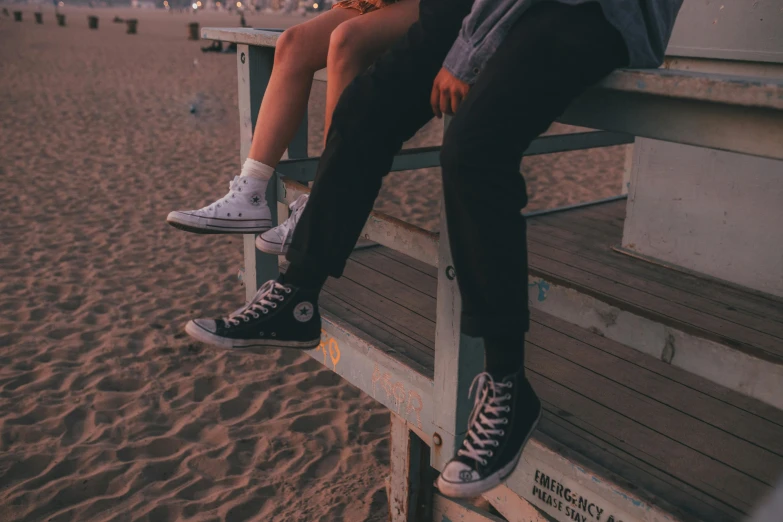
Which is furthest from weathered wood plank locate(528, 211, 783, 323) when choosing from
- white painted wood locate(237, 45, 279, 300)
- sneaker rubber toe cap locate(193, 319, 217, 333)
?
sneaker rubber toe cap locate(193, 319, 217, 333)

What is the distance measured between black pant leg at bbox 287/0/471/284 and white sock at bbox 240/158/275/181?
1.20ft

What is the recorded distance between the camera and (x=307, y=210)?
5.83 feet

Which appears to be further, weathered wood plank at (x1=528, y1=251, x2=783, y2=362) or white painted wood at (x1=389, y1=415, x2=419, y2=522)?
white painted wood at (x1=389, y1=415, x2=419, y2=522)

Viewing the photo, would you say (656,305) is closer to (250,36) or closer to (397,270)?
(397,270)

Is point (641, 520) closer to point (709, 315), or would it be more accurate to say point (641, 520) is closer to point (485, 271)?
point (485, 271)

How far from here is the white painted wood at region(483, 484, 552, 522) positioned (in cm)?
221

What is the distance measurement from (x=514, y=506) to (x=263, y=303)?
3.59ft

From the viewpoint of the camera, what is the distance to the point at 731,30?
281cm

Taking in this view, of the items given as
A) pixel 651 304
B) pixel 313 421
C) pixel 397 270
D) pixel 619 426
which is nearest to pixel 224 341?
pixel 619 426

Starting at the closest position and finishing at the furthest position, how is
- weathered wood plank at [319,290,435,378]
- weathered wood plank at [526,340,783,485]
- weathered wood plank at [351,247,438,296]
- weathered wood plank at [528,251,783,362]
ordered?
weathered wood plank at [526,340,783,485] < weathered wood plank at [319,290,435,378] < weathered wood plank at [528,251,783,362] < weathered wood plank at [351,247,438,296]

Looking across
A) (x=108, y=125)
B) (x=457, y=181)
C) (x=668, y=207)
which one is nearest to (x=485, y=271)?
(x=457, y=181)

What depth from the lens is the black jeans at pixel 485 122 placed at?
4.46 feet

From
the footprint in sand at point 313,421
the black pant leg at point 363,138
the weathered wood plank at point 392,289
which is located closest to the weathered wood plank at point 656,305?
the weathered wood plank at point 392,289

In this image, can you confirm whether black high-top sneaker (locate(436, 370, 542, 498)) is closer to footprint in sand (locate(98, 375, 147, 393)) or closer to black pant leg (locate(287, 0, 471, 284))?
black pant leg (locate(287, 0, 471, 284))
